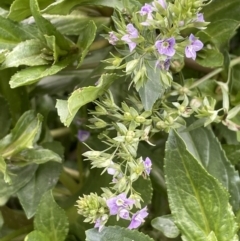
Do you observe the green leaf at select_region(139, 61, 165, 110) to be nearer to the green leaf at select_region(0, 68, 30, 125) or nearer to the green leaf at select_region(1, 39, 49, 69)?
the green leaf at select_region(1, 39, 49, 69)

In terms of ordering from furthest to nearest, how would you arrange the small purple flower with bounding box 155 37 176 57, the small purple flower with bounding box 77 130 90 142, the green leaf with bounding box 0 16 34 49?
the small purple flower with bounding box 77 130 90 142
the green leaf with bounding box 0 16 34 49
the small purple flower with bounding box 155 37 176 57

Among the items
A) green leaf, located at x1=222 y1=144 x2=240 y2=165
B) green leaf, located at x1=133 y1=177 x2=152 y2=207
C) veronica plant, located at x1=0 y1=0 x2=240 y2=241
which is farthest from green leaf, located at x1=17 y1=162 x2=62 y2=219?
green leaf, located at x1=222 y1=144 x2=240 y2=165

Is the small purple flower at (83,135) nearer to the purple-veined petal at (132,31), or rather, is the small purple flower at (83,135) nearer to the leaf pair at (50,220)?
the leaf pair at (50,220)

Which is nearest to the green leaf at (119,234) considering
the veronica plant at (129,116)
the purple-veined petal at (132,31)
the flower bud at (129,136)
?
the veronica plant at (129,116)

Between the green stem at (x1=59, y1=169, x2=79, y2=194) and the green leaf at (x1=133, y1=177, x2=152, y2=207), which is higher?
the green leaf at (x1=133, y1=177, x2=152, y2=207)

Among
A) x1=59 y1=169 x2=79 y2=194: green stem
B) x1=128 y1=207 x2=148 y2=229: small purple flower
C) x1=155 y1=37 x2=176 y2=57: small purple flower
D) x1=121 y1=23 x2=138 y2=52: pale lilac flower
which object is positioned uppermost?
x1=121 y1=23 x2=138 y2=52: pale lilac flower

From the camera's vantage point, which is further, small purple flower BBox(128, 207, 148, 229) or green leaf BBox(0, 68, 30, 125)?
green leaf BBox(0, 68, 30, 125)

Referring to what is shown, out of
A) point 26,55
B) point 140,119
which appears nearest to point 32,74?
point 26,55

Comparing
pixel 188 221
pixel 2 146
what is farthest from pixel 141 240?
pixel 2 146

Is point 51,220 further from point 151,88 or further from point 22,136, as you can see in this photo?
point 151,88
